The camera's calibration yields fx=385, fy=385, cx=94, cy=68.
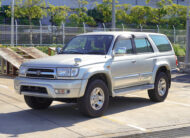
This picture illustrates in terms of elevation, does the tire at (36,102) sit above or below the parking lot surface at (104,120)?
above

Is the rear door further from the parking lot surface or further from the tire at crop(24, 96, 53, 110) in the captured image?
the tire at crop(24, 96, 53, 110)

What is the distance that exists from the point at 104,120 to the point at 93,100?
0.48 meters

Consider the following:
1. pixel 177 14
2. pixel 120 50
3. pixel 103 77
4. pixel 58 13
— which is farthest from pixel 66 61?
pixel 177 14

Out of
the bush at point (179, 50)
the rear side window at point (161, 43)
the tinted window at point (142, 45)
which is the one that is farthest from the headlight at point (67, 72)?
the bush at point (179, 50)

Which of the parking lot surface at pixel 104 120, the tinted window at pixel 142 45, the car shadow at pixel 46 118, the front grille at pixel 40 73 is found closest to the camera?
the parking lot surface at pixel 104 120

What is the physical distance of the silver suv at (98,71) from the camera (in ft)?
25.8

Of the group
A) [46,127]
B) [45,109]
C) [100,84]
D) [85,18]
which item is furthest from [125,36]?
[85,18]

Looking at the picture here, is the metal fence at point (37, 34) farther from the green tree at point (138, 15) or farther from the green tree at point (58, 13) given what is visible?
the green tree at point (138, 15)

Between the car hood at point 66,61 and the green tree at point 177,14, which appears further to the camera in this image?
the green tree at point 177,14

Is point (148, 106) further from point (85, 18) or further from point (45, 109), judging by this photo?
point (85, 18)

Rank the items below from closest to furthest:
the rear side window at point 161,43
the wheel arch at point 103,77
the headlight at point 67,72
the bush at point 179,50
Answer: the headlight at point 67,72 → the wheel arch at point 103,77 → the rear side window at point 161,43 → the bush at point 179,50

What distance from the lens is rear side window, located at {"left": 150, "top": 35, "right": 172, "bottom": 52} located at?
34.7 feet

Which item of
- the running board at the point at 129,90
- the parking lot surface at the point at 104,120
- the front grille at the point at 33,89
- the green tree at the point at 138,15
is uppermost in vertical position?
the green tree at the point at 138,15

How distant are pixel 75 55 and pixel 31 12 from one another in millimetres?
23823
